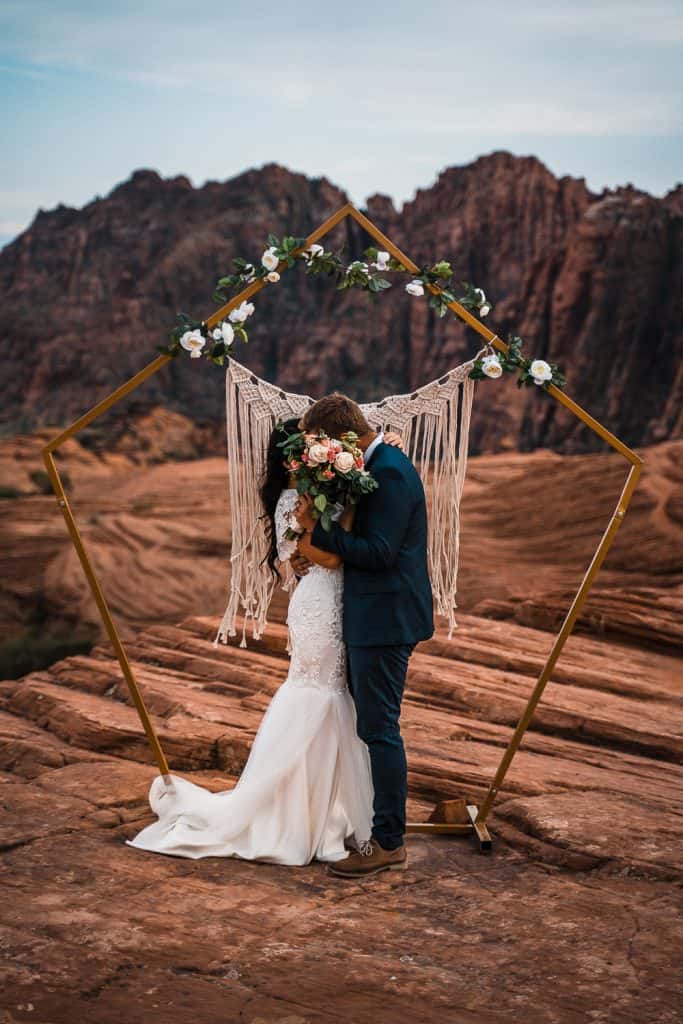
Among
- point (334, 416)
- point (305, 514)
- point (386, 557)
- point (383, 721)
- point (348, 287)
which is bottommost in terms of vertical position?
point (383, 721)

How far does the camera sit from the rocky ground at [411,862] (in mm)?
3490

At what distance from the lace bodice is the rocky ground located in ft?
2.75

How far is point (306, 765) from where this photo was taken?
4.68 m

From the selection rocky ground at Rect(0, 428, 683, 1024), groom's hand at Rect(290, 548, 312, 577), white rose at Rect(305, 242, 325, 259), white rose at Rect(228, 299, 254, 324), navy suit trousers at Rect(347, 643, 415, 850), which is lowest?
rocky ground at Rect(0, 428, 683, 1024)

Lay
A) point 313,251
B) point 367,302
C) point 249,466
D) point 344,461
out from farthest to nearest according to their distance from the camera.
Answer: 1. point 367,302
2. point 249,466
3. point 313,251
4. point 344,461

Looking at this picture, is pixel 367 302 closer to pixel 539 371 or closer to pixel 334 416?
pixel 539 371

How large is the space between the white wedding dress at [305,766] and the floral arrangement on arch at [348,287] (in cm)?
84

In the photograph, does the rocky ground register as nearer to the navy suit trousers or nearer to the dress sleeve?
the navy suit trousers

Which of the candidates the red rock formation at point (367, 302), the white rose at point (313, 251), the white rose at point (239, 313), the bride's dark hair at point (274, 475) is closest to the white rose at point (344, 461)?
the bride's dark hair at point (274, 475)

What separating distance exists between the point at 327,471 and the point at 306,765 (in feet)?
4.35

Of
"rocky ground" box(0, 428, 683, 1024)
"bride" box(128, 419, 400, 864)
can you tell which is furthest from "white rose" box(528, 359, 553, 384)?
"rocky ground" box(0, 428, 683, 1024)

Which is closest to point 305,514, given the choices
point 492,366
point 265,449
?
point 265,449

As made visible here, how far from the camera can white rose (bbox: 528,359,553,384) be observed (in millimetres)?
4965

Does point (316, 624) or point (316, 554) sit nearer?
point (316, 554)
